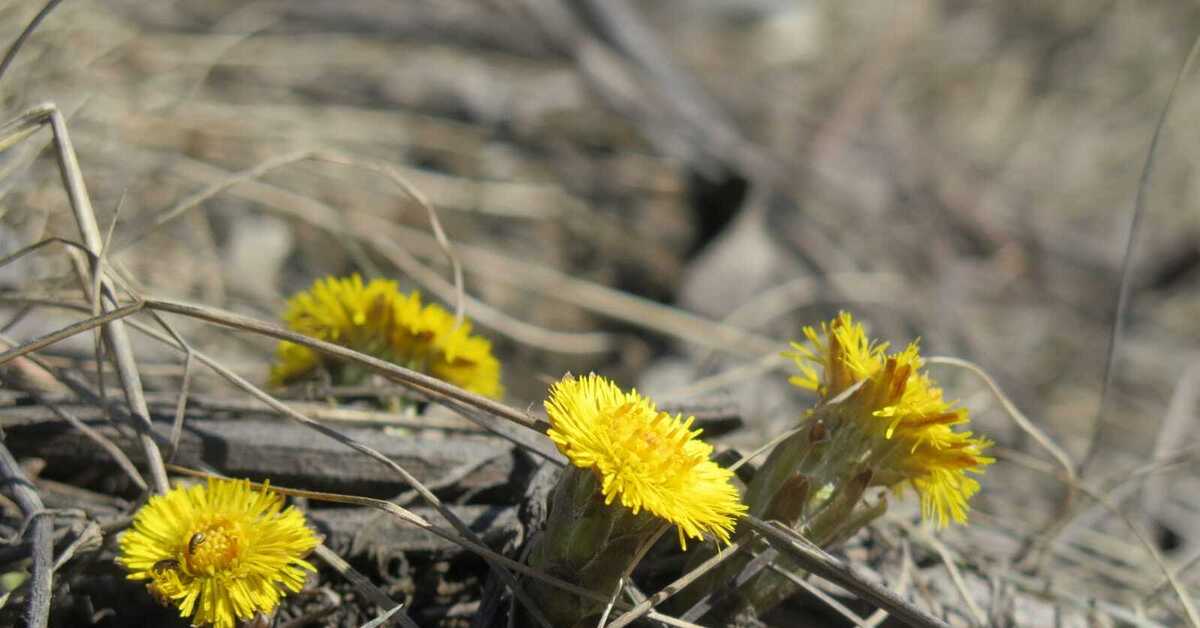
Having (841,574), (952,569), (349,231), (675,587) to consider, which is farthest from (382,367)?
(349,231)

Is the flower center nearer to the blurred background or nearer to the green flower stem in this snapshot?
the green flower stem

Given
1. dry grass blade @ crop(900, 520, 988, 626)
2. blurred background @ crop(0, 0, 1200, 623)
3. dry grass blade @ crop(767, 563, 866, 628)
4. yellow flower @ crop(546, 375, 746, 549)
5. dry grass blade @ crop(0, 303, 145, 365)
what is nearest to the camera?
yellow flower @ crop(546, 375, 746, 549)

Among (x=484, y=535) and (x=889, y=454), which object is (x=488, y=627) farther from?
(x=889, y=454)

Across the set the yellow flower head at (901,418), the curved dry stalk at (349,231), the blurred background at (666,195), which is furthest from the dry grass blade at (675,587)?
the curved dry stalk at (349,231)

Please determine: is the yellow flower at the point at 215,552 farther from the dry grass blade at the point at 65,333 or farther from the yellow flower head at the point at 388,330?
the yellow flower head at the point at 388,330

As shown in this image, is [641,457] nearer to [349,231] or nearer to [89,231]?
[89,231]

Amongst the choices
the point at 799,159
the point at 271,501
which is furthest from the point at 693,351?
the point at 271,501

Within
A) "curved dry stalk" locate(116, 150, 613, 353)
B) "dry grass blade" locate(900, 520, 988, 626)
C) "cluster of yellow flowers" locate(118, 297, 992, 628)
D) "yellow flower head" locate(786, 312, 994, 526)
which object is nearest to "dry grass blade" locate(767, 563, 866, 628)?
"cluster of yellow flowers" locate(118, 297, 992, 628)
